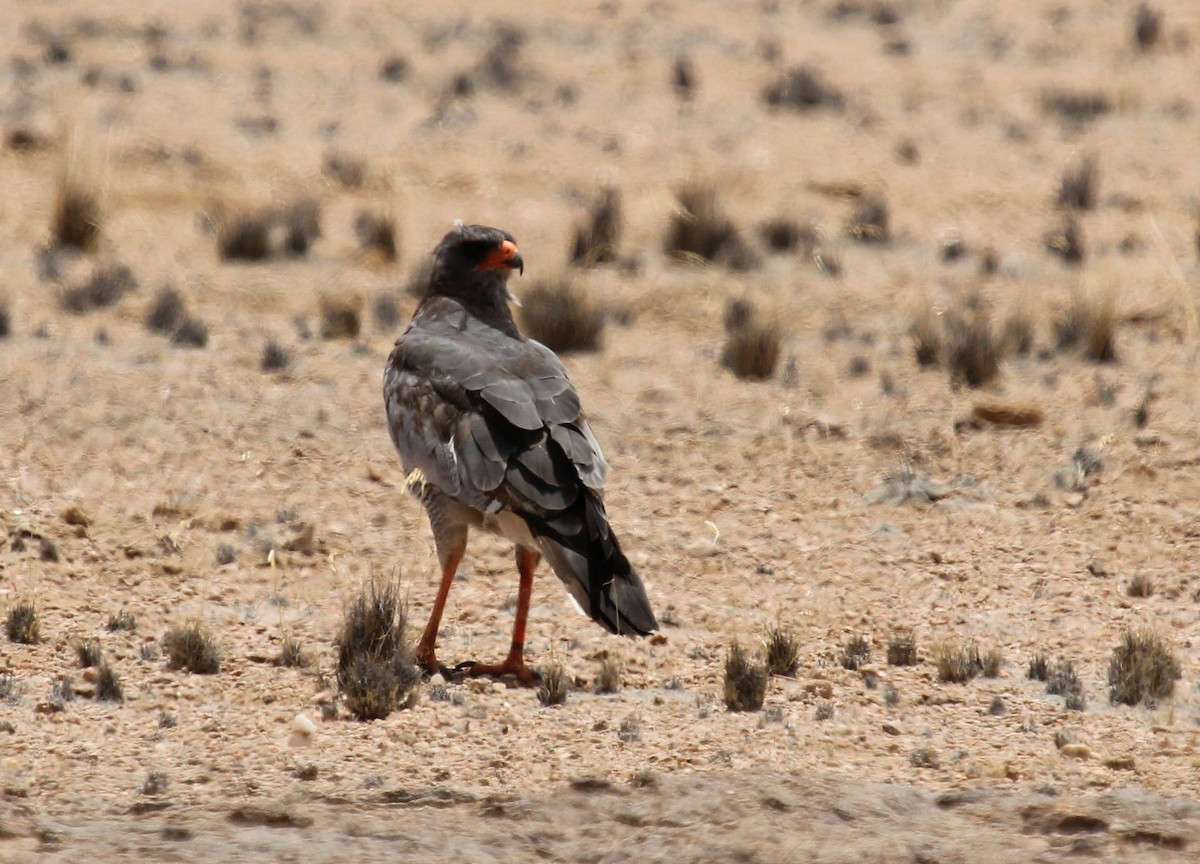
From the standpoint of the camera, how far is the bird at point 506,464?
280 inches

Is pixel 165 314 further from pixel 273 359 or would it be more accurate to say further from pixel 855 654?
pixel 855 654

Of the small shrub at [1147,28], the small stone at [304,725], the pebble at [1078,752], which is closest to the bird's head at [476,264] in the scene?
the small stone at [304,725]

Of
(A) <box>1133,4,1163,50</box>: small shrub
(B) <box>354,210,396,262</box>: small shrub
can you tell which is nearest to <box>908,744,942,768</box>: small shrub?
(B) <box>354,210,396,262</box>: small shrub

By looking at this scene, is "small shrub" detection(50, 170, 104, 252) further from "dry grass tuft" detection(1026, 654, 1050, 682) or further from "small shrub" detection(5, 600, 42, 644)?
"dry grass tuft" detection(1026, 654, 1050, 682)

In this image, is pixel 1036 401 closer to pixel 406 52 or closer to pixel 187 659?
pixel 187 659

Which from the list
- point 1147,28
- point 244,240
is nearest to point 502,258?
point 244,240

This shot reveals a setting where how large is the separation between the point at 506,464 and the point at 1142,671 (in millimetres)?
2867

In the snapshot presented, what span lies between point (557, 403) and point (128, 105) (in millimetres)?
14006

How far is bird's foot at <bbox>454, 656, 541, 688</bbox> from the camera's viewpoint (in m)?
7.58

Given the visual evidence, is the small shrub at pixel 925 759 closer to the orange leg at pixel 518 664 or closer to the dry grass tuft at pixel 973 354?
the orange leg at pixel 518 664

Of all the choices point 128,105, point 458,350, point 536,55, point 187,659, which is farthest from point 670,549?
point 536,55

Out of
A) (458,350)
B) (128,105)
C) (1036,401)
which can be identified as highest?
(128,105)

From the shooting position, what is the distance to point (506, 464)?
24.0ft

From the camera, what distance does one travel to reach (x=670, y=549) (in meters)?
9.61
